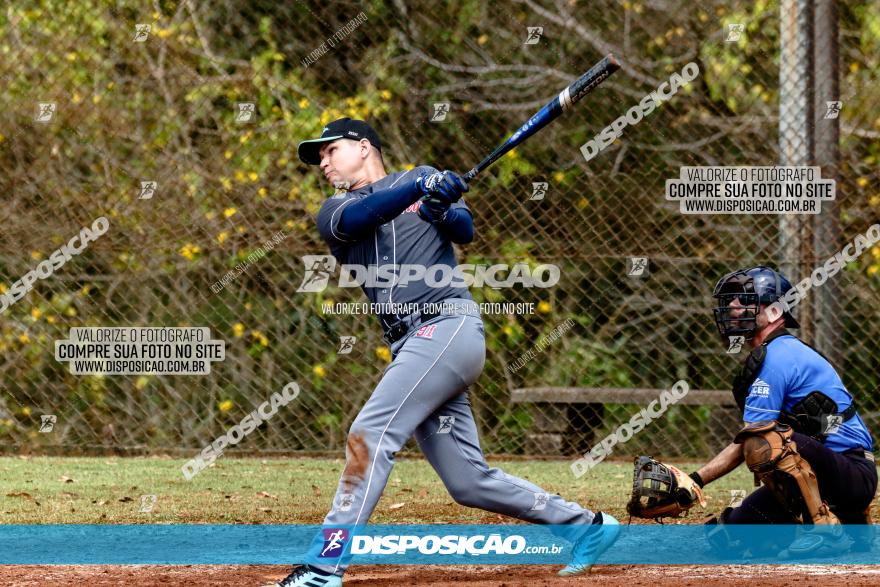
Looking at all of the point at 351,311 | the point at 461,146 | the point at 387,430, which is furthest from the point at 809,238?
the point at 387,430

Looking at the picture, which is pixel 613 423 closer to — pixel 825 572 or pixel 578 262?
pixel 578 262

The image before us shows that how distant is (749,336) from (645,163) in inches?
165

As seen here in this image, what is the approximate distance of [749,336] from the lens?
4785 millimetres

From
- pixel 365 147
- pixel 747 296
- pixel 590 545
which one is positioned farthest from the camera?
pixel 747 296

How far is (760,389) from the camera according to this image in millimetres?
4602

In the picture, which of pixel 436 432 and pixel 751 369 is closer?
pixel 436 432

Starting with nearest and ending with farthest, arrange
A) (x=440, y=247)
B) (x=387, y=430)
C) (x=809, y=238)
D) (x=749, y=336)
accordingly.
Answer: (x=387, y=430) < (x=440, y=247) < (x=749, y=336) < (x=809, y=238)
